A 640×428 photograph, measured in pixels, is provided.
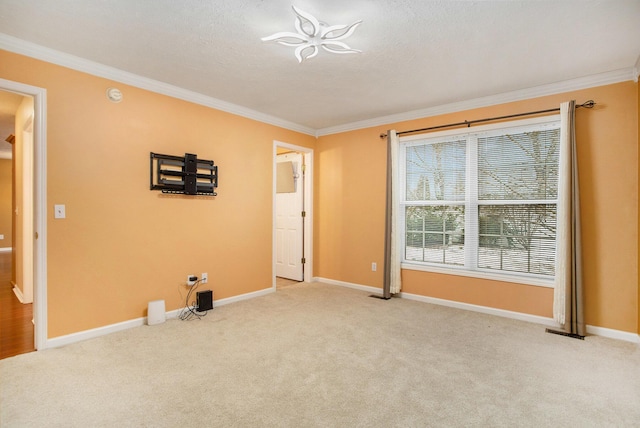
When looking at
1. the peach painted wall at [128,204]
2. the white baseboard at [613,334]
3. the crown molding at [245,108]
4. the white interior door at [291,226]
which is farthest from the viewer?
the white interior door at [291,226]

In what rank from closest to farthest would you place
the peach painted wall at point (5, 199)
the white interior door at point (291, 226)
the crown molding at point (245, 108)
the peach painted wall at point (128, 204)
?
the crown molding at point (245, 108), the peach painted wall at point (128, 204), the white interior door at point (291, 226), the peach painted wall at point (5, 199)

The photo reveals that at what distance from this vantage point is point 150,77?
329cm

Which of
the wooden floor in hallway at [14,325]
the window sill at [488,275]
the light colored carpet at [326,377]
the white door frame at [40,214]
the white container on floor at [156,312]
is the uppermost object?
the white door frame at [40,214]

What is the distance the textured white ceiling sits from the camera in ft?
7.06

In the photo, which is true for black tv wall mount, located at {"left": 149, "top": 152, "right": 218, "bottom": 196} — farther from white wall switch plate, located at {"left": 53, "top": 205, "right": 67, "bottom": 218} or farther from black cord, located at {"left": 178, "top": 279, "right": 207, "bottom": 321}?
black cord, located at {"left": 178, "top": 279, "right": 207, "bottom": 321}

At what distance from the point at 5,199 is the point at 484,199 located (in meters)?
11.1

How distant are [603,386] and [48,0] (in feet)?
14.8

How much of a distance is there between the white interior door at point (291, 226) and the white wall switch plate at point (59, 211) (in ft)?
9.95

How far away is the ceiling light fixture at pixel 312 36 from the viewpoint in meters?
2.13

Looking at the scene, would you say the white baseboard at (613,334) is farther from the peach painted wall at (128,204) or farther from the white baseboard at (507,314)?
the peach painted wall at (128,204)

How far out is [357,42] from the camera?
2.58 meters

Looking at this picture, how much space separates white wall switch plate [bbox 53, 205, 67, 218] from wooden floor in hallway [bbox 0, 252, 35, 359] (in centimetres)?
114

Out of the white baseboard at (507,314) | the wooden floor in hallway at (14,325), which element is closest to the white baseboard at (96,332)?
the wooden floor in hallway at (14,325)

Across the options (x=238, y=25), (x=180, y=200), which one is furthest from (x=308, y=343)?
(x=238, y=25)
